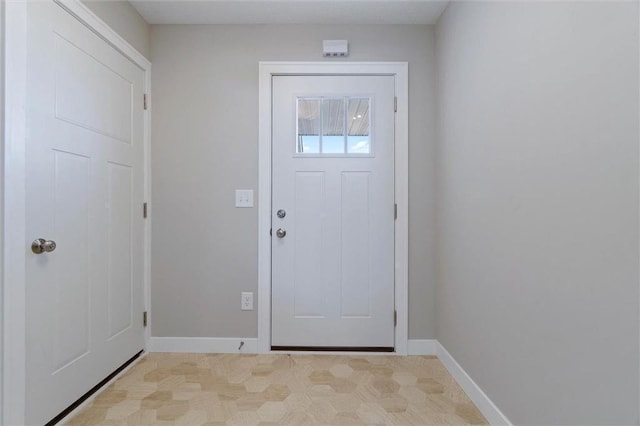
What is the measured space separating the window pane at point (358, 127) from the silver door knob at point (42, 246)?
1.76m

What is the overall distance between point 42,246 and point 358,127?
1.91 metres

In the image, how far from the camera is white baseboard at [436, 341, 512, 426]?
1487 millimetres

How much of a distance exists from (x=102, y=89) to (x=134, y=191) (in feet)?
2.11

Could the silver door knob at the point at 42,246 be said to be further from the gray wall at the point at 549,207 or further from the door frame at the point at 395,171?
the gray wall at the point at 549,207

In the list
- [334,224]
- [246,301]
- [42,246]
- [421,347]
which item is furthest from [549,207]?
[42,246]

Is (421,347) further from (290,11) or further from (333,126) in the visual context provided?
(290,11)

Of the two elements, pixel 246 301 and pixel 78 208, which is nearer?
pixel 78 208

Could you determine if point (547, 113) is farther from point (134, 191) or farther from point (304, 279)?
point (134, 191)

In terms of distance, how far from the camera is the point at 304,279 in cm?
231

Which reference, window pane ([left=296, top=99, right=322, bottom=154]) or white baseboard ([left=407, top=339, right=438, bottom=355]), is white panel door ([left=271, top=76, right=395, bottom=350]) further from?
white baseboard ([left=407, top=339, right=438, bottom=355])

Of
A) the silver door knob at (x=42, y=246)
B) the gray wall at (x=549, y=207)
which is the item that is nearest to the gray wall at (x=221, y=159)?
the gray wall at (x=549, y=207)

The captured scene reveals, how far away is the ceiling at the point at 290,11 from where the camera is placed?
2.05 meters

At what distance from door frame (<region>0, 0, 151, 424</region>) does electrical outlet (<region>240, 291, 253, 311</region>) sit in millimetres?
1178

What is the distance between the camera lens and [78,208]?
5.40ft
